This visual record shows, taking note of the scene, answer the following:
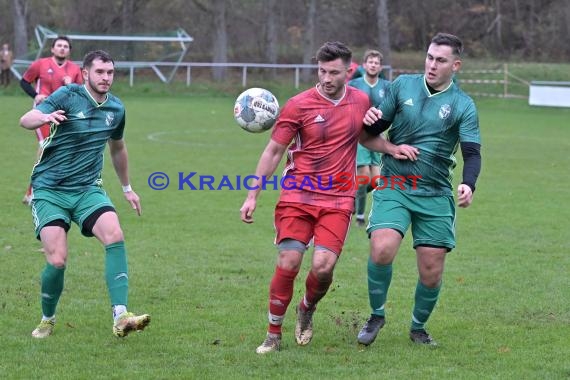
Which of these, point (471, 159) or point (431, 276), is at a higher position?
point (471, 159)

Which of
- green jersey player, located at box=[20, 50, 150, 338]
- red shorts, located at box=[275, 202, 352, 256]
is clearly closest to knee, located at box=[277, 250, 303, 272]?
red shorts, located at box=[275, 202, 352, 256]

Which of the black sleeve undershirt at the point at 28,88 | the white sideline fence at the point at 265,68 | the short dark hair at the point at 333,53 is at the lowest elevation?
the white sideline fence at the point at 265,68

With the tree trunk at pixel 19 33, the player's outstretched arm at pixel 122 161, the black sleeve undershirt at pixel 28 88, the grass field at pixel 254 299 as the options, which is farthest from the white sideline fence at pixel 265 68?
the player's outstretched arm at pixel 122 161

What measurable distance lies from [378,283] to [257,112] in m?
1.46

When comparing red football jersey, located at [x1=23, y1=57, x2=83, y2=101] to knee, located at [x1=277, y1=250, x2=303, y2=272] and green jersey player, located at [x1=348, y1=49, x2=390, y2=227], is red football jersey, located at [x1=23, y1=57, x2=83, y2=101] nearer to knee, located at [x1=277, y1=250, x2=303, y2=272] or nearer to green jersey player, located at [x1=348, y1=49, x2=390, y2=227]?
green jersey player, located at [x1=348, y1=49, x2=390, y2=227]

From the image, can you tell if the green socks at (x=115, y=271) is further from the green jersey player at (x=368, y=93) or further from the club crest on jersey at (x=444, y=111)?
the green jersey player at (x=368, y=93)

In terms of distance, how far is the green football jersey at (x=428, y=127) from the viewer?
20.7 feet

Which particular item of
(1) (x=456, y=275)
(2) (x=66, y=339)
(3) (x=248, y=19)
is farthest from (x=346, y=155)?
(3) (x=248, y=19)

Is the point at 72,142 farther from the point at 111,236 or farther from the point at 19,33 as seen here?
the point at 19,33

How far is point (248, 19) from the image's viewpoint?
50156mm

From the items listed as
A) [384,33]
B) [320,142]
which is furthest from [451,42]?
[384,33]

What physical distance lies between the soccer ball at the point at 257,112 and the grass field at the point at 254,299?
1.45 m

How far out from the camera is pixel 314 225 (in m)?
6.39

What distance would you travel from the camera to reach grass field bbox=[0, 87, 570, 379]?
6016 millimetres
